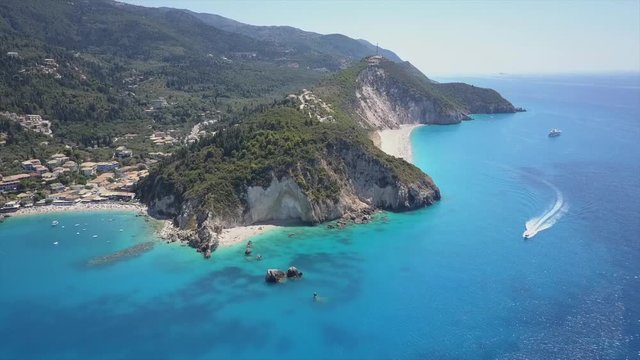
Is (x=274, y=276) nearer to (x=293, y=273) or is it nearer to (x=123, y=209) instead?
(x=293, y=273)

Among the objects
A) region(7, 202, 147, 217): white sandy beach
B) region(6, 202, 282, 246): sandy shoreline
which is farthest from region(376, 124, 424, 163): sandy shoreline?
region(7, 202, 147, 217): white sandy beach

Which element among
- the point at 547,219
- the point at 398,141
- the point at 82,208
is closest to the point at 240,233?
the point at 82,208

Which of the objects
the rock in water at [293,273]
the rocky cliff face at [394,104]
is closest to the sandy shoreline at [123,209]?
the rock in water at [293,273]

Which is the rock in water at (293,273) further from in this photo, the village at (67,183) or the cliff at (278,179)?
the village at (67,183)

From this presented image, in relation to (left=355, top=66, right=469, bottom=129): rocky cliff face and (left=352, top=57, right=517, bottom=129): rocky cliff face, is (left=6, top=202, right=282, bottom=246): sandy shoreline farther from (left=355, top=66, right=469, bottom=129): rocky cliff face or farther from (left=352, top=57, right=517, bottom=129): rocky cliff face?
(left=352, top=57, right=517, bottom=129): rocky cliff face

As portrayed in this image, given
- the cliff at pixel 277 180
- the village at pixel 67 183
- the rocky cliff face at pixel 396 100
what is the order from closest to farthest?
the cliff at pixel 277 180 < the village at pixel 67 183 < the rocky cliff face at pixel 396 100

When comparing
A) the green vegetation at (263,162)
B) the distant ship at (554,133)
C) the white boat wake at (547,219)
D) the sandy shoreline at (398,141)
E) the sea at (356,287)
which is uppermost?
the green vegetation at (263,162)
